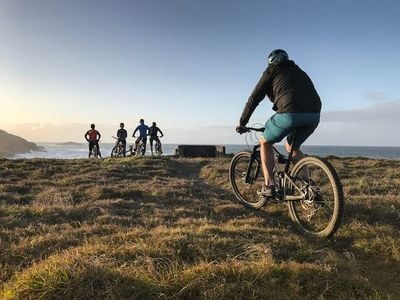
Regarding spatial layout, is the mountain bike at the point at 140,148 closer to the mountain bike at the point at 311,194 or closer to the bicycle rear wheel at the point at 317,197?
the mountain bike at the point at 311,194

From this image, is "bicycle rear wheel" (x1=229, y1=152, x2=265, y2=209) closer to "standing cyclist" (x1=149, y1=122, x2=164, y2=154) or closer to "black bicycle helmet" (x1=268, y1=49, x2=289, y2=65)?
"black bicycle helmet" (x1=268, y1=49, x2=289, y2=65)

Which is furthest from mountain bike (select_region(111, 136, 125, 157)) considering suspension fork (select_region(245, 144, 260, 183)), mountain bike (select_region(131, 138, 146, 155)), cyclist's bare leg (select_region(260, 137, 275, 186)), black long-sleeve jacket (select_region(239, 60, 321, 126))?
black long-sleeve jacket (select_region(239, 60, 321, 126))

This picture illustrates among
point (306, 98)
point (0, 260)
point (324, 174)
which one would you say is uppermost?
point (306, 98)

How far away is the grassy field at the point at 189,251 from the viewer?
4.18 m

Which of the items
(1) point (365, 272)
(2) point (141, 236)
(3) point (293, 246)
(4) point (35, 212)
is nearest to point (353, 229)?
(3) point (293, 246)

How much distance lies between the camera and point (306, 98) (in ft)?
21.9

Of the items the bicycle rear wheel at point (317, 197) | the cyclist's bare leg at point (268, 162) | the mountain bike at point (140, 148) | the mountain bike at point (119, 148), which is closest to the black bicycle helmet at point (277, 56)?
the cyclist's bare leg at point (268, 162)

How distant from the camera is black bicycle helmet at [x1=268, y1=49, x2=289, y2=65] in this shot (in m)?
6.95

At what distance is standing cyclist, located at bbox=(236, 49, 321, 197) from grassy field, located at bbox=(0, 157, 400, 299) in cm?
154

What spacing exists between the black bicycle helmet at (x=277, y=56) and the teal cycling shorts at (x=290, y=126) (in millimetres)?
880

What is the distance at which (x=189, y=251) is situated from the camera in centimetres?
538

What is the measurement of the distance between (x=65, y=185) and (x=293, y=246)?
9223 mm

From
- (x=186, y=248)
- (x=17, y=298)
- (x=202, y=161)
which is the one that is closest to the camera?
(x=17, y=298)

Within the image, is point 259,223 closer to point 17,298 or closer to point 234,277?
point 234,277
